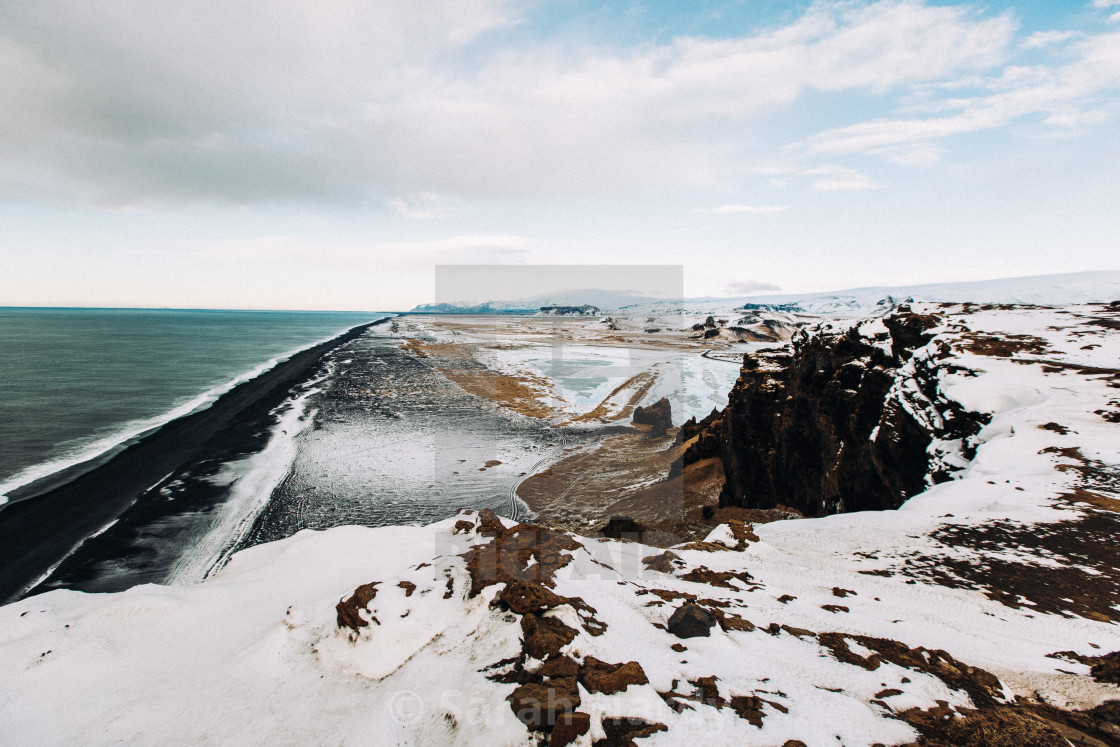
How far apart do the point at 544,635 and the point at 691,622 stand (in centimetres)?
187

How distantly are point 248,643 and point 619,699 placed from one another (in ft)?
15.3

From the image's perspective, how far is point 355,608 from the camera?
5223mm

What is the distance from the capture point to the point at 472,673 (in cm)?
441

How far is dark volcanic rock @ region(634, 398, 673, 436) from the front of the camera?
978 inches

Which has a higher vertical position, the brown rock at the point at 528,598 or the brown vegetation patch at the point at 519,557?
the brown rock at the point at 528,598

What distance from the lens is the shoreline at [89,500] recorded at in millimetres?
13078

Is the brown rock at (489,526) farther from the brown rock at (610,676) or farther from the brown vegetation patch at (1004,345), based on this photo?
the brown vegetation patch at (1004,345)

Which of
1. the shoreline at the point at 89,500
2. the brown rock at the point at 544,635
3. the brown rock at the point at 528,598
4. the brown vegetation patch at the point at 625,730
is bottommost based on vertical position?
the shoreline at the point at 89,500

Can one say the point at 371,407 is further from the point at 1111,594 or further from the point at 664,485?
the point at 1111,594

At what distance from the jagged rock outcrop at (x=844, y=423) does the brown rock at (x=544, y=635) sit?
1012 cm

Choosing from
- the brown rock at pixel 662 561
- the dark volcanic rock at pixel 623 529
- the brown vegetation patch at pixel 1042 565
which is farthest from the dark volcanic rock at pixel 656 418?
the brown vegetation patch at pixel 1042 565

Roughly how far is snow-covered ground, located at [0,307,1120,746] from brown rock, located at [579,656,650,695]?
46 mm

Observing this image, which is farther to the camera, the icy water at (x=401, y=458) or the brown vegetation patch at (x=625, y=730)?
the icy water at (x=401, y=458)

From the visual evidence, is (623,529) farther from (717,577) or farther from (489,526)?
(489,526)
